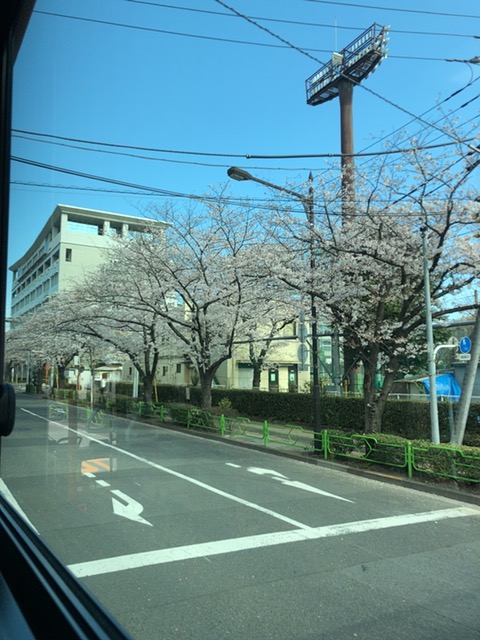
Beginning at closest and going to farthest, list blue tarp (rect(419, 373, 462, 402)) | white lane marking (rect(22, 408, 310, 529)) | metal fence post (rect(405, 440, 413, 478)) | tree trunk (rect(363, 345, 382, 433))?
1. white lane marking (rect(22, 408, 310, 529))
2. metal fence post (rect(405, 440, 413, 478))
3. tree trunk (rect(363, 345, 382, 433))
4. blue tarp (rect(419, 373, 462, 402))

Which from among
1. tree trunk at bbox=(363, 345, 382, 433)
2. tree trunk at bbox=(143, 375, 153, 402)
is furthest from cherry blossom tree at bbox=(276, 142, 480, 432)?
tree trunk at bbox=(143, 375, 153, 402)

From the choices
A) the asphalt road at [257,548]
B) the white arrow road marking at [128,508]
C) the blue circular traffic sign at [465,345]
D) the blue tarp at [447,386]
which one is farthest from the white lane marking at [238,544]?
the blue tarp at [447,386]

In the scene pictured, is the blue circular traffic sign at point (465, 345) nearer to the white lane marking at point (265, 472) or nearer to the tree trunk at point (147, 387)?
the white lane marking at point (265, 472)

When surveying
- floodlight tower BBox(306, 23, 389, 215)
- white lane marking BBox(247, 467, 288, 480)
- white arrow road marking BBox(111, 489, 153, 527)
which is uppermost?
floodlight tower BBox(306, 23, 389, 215)

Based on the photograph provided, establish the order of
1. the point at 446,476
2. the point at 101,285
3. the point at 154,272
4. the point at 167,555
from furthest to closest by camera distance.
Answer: the point at 101,285 < the point at 154,272 < the point at 446,476 < the point at 167,555

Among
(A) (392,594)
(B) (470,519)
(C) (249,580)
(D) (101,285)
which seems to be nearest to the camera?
(A) (392,594)

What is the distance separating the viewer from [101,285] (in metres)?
19.6

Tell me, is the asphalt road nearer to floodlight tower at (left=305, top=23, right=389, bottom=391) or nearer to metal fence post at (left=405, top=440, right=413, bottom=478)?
metal fence post at (left=405, top=440, right=413, bottom=478)

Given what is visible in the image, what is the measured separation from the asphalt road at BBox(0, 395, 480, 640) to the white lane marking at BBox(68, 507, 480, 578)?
0.7 inches

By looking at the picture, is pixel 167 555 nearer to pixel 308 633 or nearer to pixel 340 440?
pixel 308 633

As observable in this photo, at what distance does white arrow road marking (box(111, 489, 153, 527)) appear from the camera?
6133 mm

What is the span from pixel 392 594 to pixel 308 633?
102 cm

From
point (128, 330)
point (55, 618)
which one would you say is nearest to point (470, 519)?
point (55, 618)

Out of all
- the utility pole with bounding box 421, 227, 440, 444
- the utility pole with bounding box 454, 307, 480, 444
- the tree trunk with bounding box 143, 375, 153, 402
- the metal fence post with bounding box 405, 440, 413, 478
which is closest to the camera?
the metal fence post with bounding box 405, 440, 413, 478
